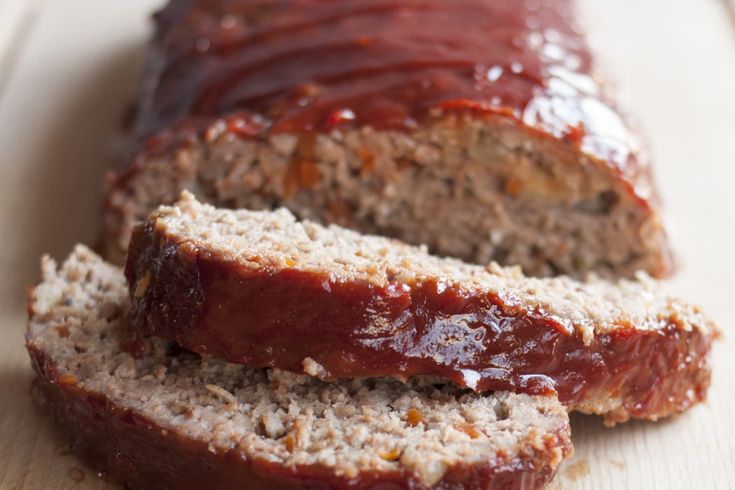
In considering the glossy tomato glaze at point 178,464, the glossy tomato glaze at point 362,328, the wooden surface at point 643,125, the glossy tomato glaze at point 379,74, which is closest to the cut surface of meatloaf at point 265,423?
the glossy tomato glaze at point 178,464

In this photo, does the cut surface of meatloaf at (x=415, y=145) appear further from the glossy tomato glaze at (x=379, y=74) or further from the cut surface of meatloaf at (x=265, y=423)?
A: the cut surface of meatloaf at (x=265, y=423)

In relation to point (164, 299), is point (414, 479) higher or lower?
lower

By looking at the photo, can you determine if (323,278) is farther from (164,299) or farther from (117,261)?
(117,261)

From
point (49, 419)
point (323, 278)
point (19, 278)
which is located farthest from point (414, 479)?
point (19, 278)

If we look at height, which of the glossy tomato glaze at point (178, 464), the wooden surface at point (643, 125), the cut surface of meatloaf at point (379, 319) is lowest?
the wooden surface at point (643, 125)

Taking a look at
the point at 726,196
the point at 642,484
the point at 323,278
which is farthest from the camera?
the point at 726,196

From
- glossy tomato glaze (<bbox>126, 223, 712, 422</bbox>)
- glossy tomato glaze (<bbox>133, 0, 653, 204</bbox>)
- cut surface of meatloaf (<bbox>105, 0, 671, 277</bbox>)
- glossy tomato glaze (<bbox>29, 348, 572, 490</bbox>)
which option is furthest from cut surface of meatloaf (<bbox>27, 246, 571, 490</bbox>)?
glossy tomato glaze (<bbox>133, 0, 653, 204</bbox>)
